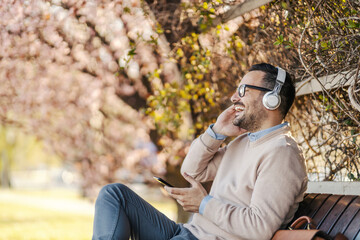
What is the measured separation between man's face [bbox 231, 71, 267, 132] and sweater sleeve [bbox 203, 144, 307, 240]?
0.27 m

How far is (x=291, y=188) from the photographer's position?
2.26m

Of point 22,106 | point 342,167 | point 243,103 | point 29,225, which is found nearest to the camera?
point 243,103

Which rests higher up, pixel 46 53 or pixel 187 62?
pixel 46 53

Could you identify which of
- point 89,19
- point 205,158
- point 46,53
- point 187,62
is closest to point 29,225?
point 46,53

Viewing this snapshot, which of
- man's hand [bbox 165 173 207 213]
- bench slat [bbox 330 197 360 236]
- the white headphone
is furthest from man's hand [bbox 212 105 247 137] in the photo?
bench slat [bbox 330 197 360 236]

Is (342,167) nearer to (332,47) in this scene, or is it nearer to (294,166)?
(332,47)

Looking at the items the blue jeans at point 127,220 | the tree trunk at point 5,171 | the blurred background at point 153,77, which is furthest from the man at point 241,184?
the tree trunk at point 5,171

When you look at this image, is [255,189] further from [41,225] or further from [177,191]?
[41,225]

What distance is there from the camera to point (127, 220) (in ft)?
8.45

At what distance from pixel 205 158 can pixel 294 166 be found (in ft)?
2.34

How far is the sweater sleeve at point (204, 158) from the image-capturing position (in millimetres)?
2895

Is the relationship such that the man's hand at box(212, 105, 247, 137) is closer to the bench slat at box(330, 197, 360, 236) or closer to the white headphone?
the white headphone

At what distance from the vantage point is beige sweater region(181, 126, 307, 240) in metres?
2.23

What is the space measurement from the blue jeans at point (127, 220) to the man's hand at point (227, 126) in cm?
59
